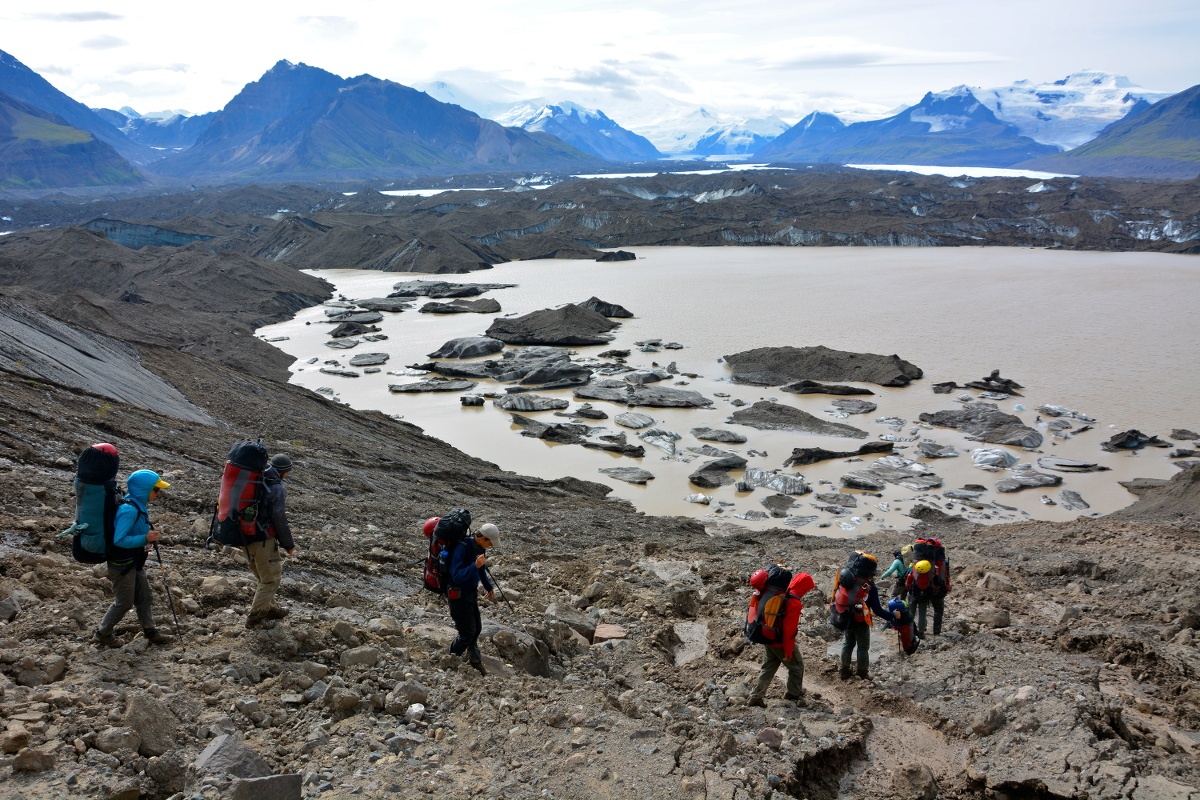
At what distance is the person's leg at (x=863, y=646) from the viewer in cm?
645

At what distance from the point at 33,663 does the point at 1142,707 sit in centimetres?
777

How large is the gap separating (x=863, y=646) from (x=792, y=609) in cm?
125

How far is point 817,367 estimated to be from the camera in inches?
1123

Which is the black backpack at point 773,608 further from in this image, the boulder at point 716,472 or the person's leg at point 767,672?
the boulder at point 716,472

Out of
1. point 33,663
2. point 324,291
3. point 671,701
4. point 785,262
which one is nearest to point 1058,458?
point 671,701

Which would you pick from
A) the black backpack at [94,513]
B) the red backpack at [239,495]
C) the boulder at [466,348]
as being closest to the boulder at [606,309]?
the boulder at [466,348]

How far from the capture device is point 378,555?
28.7 ft

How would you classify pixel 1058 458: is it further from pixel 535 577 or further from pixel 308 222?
pixel 308 222

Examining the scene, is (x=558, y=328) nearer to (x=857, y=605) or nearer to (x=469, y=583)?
(x=857, y=605)

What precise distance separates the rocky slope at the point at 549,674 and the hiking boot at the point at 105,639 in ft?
0.23

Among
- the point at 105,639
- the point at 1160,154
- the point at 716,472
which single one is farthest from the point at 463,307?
the point at 1160,154

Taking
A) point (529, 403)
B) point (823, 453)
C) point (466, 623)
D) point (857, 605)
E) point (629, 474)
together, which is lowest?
point (629, 474)

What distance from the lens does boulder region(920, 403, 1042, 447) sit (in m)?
21.1

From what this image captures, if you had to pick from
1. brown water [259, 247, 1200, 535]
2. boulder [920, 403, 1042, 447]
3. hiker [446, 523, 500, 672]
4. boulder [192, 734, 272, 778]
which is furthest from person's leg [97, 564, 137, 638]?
boulder [920, 403, 1042, 447]
